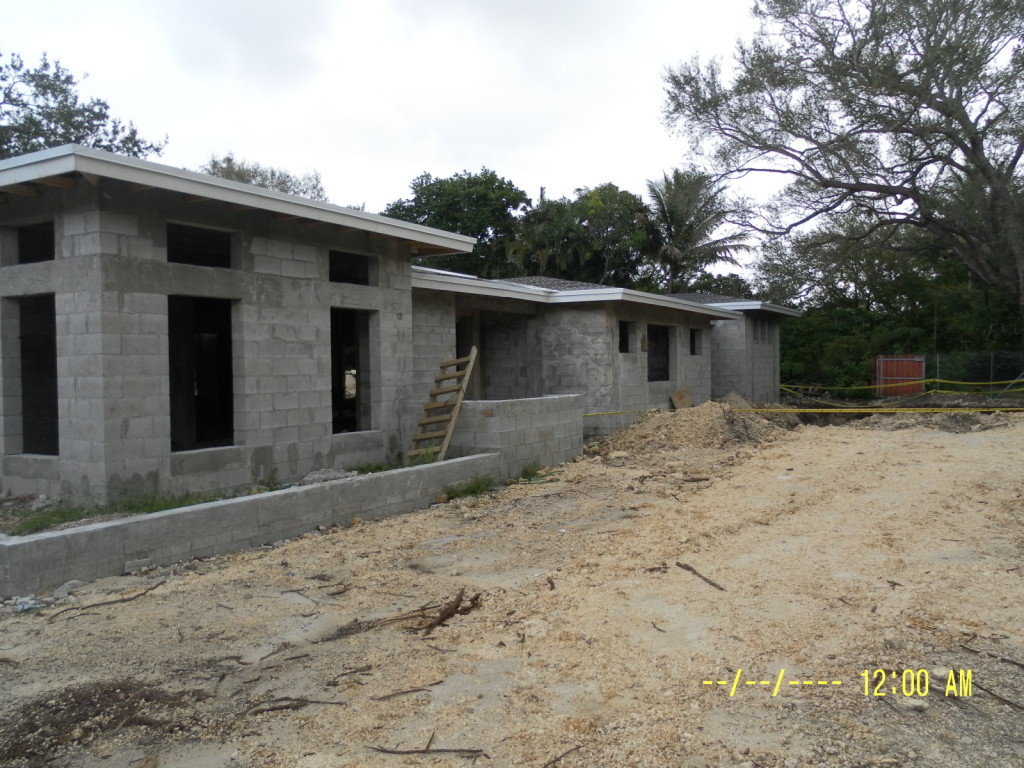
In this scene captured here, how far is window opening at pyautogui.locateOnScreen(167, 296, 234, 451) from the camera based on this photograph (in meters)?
15.1

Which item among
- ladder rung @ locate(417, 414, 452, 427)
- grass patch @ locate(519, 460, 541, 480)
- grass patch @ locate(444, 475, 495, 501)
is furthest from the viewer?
grass patch @ locate(519, 460, 541, 480)

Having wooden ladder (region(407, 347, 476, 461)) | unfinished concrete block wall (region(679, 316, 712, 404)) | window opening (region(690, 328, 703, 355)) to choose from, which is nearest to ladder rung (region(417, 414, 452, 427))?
wooden ladder (region(407, 347, 476, 461))

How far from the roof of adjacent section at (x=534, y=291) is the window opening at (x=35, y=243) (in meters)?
5.51

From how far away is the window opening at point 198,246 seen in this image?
1220cm

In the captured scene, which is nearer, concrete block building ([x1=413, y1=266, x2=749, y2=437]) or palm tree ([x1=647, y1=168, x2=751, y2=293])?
concrete block building ([x1=413, y1=266, x2=749, y2=437])

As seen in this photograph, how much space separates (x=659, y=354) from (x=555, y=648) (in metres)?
17.8

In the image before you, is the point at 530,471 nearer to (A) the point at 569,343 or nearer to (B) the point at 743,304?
(A) the point at 569,343

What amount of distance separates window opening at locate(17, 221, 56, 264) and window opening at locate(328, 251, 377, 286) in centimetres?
381

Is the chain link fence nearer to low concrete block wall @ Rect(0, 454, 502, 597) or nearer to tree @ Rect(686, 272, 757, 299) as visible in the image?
tree @ Rect(686, 272, 757, 299)

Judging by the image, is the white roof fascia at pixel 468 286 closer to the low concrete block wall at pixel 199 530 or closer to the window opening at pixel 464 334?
the window opening at pixel 464 334

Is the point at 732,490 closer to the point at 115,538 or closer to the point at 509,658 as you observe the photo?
the point at 509,658

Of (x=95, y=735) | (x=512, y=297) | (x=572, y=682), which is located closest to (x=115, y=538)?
(x=95, y=735)

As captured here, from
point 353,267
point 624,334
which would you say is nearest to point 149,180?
point 353,267
